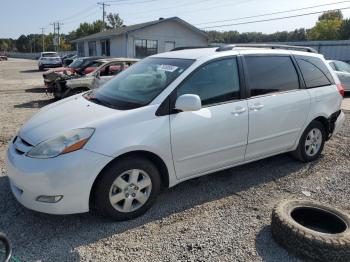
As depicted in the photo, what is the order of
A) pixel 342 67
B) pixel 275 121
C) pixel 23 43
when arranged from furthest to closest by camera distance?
pixel 23 43 < pixel 342 67 < pixel 275 121

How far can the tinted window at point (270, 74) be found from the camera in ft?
14.1

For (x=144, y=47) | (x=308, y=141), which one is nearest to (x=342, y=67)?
(x=308, y=141)

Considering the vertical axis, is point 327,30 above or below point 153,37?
above

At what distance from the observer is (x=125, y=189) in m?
3.40

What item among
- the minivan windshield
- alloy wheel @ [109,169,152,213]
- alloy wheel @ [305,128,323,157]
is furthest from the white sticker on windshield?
alloy wheel @ [305,128,323,157]

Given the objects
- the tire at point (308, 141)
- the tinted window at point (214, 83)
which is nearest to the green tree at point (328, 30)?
the tire at point (308, 141)

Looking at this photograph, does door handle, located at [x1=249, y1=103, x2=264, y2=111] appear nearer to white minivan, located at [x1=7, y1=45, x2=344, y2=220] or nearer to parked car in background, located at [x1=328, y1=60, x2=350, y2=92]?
white minivan, located at [x1=7, y1=45, x2=344, y2=220]

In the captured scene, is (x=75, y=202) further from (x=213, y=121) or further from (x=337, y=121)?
(x=337, y=121)

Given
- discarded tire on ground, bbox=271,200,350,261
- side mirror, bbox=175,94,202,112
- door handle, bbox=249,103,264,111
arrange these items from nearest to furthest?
discarded tire on ground, bbox=271,200,350,261
side mirror, bbox=175,94,202,112
door handle, bbox=249,103,264,111

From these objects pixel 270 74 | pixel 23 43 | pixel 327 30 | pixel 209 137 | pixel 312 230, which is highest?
pixel 23 43

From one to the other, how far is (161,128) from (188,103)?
14.9 inches

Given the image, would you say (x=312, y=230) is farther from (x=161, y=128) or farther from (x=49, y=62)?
(x=49, y=62)

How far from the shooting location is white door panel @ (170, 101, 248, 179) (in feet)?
11.9

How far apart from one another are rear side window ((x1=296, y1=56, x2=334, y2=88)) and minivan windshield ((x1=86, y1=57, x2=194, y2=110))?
196 centimetres
